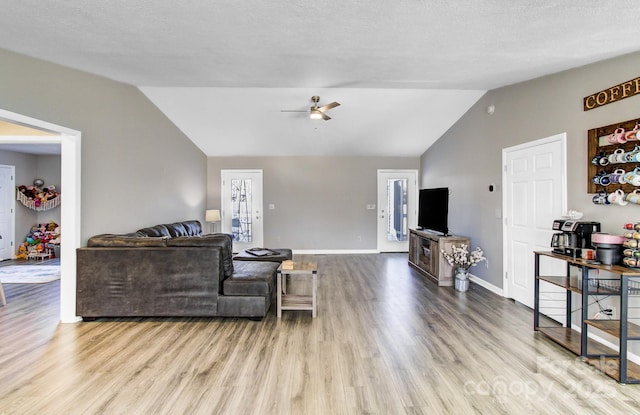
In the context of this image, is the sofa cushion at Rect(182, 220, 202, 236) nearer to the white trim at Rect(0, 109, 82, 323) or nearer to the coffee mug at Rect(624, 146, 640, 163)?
the white trim at Rect(0, 109, 82, 323)

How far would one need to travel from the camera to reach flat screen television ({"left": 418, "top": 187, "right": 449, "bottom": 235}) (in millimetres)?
5058

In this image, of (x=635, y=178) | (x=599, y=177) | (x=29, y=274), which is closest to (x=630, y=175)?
(x=635, y=178)

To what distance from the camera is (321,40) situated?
261 cm

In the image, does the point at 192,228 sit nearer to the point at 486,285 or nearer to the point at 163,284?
the point at 163,284

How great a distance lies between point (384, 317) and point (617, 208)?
7.64 feet

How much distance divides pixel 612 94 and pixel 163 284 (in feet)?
15.1

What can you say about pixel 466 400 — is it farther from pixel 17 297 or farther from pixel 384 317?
pixel 17 297

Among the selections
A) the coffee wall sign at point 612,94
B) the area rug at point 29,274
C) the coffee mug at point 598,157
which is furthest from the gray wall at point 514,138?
the area rug at point 29,274

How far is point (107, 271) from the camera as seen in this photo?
128 inches

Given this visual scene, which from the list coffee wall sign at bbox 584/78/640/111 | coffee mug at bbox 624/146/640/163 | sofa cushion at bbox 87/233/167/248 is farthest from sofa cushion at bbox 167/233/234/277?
coffee wall sign at bbox 584/78/640/111

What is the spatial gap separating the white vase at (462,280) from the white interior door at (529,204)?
0.49m

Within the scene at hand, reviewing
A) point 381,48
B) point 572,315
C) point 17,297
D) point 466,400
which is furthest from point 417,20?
point 17,297

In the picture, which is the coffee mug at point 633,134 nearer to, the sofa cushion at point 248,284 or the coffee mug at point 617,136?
the coffee mug at point 617,136

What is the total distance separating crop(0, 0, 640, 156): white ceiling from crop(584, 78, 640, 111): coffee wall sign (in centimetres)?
29
